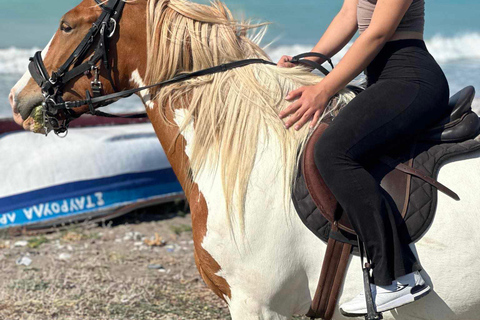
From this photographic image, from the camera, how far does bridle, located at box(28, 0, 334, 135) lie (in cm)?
213

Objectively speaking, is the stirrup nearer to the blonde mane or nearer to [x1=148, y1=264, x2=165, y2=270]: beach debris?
the blonde mane

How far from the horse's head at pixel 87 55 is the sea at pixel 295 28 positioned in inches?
440

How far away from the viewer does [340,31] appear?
2455 millimetres

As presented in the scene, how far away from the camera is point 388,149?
1995 mm

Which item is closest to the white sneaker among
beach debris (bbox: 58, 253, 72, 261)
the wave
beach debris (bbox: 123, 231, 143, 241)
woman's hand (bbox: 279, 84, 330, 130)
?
woman's hand (bbox: 279, 84, 330, 130)

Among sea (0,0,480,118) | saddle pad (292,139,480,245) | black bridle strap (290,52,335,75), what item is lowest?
sea (0,0,480,118)

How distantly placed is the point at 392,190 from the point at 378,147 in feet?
0.57

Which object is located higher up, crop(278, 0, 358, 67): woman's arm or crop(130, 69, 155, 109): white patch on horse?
crop(278, 0, 358, 67): woman's arm

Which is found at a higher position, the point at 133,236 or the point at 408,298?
the point at 408,298

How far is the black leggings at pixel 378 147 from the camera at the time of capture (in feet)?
6.23

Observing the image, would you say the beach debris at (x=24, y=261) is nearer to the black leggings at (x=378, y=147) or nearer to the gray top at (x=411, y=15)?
the black leggings at (x=378, y=147)

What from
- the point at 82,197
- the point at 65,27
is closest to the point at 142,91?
the point at 65,27

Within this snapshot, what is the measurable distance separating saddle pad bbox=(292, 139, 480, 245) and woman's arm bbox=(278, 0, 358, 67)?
0.69m

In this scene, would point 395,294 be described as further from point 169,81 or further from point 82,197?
point 82,197
